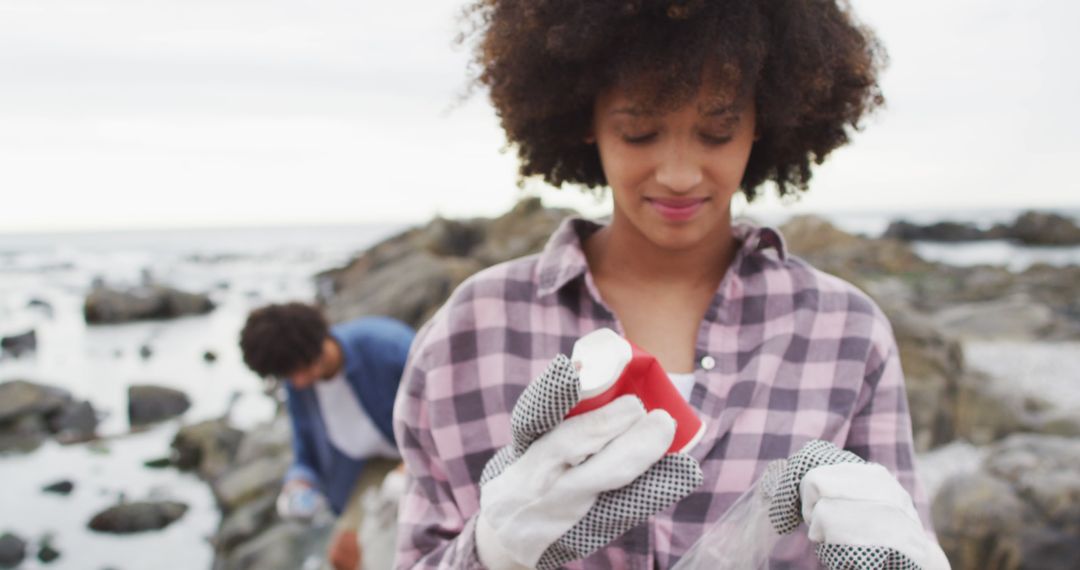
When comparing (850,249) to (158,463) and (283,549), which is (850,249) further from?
(283,549)

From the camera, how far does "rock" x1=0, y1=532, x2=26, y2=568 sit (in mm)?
5547

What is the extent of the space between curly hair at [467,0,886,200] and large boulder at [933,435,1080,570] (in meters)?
2.18

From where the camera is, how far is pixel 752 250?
171 centimetres

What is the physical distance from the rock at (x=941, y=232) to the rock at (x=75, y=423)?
2978 centimetres

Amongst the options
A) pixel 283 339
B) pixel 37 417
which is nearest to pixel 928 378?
pixel 283 339

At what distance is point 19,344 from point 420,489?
1363cm

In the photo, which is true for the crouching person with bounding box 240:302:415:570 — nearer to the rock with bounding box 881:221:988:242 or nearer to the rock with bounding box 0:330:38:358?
the rock with bounding box 0:330:38:358

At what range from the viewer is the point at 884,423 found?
1550mm

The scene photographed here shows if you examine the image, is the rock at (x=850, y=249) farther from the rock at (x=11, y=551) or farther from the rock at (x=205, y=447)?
the rock at (x=11, y=551)

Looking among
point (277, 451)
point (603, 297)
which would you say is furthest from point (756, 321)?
point (277, 451)

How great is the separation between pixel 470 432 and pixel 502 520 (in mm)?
371

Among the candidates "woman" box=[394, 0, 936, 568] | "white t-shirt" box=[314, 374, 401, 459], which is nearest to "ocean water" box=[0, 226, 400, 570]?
"white t-shirt" box=[314, 374, 401, 459]

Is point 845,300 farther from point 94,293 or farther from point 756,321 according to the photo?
point 94,293

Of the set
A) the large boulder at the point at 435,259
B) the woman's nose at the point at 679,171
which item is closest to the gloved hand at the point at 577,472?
the woman's nose at the point at 679,171
